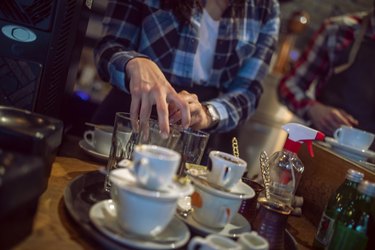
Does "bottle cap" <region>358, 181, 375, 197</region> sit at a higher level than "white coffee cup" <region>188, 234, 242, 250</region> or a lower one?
higher

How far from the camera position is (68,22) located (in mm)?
982

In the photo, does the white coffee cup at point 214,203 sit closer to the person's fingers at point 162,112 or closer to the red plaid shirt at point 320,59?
the person's fingers at point 162,112

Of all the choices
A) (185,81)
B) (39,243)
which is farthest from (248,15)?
(39,243)

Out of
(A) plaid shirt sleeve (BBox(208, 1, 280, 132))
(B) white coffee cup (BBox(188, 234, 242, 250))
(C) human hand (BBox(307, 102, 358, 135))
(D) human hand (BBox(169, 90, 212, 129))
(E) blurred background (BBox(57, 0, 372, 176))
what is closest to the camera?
(B) white coffee cup (BBox(188, 234, 242, 250))

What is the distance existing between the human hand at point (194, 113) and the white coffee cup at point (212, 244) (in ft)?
1.33

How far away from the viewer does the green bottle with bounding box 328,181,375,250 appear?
2.66 ft

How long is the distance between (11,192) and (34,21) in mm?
550

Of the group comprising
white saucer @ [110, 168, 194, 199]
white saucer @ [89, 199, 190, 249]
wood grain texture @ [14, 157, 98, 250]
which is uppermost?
white saucer @ [110, 168, 194, 199]

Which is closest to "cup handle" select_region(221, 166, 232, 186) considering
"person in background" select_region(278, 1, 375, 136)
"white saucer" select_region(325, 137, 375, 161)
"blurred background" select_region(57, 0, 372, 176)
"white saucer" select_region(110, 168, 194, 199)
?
"white saucer" select_region(110, 168, 194, 199)

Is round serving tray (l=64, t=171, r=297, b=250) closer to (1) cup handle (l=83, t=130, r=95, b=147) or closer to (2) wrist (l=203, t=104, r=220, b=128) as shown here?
(1) cup handle (l=83, t=130, r=95, b=147)

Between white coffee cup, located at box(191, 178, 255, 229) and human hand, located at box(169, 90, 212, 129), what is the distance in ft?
0.85

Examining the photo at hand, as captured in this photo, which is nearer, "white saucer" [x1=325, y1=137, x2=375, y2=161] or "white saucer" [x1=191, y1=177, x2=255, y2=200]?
"white saucer" [x1=191, y1=177, x2=255, y2=200]

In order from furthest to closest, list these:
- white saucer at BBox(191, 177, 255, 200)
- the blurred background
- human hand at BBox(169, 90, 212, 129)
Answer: the blurred background < human hand at BBox(169, 90, 212, 129) < white saucer at BBox(191, 177, 255, 200)

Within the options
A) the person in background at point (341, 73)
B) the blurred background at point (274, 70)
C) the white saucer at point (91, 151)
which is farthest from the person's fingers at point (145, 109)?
the blurred background at point (274, 70)
